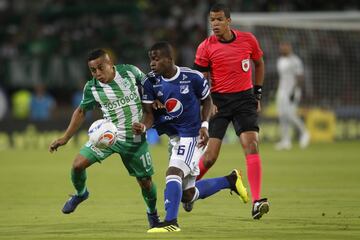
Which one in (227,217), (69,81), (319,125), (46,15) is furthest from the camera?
(46,15)

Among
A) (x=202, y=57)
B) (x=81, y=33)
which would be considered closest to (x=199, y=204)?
(x=202, y=57)

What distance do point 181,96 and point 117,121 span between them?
896 millimetres

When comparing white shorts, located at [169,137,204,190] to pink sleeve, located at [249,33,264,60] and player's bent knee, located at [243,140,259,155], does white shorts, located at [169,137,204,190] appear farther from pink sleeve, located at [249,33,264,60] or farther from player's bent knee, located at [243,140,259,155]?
pink sleeve, located at [249,33,264,60]

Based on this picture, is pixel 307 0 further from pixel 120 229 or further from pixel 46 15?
pixel 120 229

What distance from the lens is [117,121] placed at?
998 cm

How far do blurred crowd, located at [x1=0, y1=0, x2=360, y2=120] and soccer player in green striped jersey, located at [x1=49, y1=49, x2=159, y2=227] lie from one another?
57.3 feet

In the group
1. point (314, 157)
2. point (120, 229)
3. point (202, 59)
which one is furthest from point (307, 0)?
point (120, 229)

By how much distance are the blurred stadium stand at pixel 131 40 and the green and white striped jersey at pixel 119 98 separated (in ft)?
49.2

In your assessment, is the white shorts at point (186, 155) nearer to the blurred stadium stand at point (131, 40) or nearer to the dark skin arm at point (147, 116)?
the dark skin arm at point (147, 116)

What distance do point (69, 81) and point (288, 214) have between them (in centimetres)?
1948

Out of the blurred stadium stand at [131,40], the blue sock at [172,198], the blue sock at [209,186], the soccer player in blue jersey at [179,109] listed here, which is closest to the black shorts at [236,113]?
the blue sock at [209,186]

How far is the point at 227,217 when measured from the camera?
34.7ft

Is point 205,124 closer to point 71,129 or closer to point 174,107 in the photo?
point 174,107

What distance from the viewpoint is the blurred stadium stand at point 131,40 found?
26266mm
